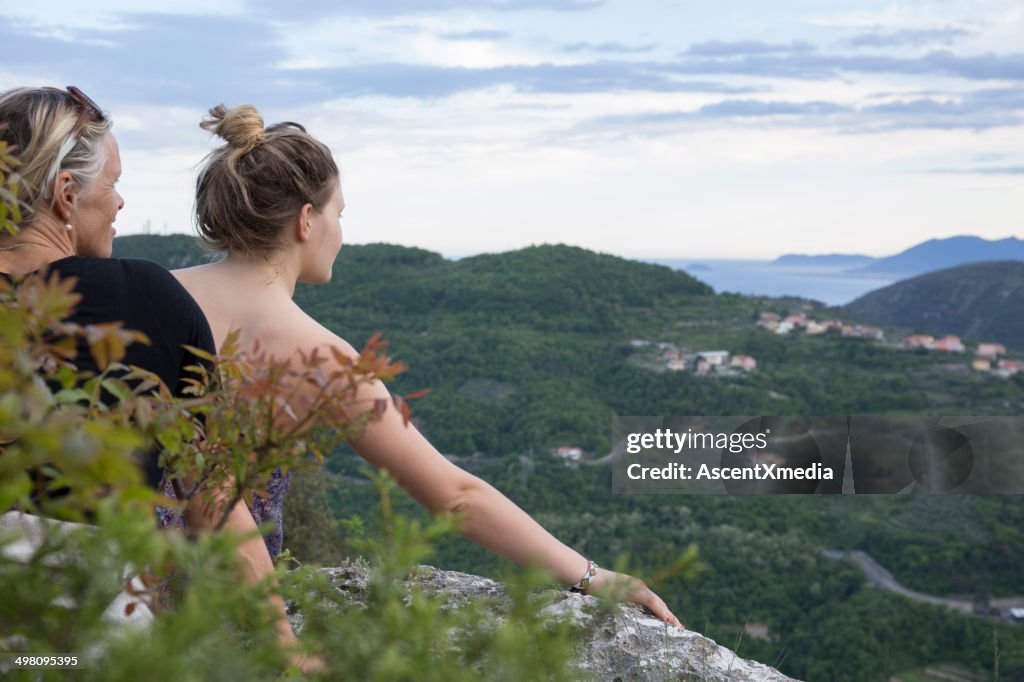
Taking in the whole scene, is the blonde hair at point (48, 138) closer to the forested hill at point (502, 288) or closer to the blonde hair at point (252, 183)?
the blonde hair at point (252, 183)

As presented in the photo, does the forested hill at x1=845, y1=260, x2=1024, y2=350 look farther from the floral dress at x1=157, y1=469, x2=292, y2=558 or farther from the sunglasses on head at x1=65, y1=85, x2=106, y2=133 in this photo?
the sunglasses on head at x1=65, y1=85, x2=106, y2=133

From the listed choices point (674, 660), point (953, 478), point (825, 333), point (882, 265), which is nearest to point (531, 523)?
point (674, 660)

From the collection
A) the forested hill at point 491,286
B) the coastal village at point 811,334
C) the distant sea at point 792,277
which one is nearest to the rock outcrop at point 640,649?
Result: the coastal village at point 811,334

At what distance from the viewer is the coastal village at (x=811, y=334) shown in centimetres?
4594

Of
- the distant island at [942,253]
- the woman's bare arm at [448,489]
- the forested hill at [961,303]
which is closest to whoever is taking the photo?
the woman's bare arm at [448,489]

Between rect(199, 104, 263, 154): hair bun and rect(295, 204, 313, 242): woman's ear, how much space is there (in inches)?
7.9

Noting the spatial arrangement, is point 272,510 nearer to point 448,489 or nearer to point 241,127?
point 448,489

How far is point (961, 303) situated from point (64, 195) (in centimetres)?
7449

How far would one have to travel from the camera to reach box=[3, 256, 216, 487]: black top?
5.89 feet

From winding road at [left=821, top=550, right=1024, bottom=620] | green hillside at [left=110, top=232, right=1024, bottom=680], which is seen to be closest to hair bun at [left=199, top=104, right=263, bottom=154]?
green hillside at [left=110, top=232, right=1024, bottom=680]

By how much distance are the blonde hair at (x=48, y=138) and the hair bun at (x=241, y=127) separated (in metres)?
0.45

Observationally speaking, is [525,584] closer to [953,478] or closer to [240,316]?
[240,316]

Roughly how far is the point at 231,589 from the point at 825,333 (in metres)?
55.7

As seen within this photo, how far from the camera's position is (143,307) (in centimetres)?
Answer: 183
